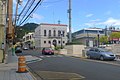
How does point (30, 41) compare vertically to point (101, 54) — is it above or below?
above

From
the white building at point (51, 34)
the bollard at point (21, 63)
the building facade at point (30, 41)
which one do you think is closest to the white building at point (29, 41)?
the building facade at point (30, 41)

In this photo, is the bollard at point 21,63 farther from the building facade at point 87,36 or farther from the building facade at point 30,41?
the building facade at point 30,41

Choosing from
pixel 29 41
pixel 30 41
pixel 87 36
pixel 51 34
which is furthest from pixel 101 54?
pixel 29 41

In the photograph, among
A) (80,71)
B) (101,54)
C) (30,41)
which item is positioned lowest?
(80,71)

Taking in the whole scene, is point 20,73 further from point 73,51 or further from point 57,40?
point 57,40

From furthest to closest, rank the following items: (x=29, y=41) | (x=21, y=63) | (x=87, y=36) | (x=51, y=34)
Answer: (x=29, y=41) < (x=87, y=36) < (x=51, y=34) < (x=21, y=63)

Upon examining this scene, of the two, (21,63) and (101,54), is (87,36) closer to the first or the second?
(101,54)

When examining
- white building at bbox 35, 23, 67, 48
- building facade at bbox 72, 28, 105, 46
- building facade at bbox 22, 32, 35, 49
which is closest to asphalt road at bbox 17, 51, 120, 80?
white building at bbox 35, 23, 67, 48

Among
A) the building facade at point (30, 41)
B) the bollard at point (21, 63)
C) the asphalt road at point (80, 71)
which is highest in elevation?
the building facade at point (30, 41)

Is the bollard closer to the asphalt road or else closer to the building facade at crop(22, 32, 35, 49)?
the asphalt road

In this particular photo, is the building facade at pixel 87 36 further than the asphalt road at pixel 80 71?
Yes

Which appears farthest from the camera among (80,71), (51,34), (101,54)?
(51,34)

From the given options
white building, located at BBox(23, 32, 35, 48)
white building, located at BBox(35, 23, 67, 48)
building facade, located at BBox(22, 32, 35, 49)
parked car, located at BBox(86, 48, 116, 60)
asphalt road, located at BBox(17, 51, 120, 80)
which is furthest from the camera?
white building, located at BBox(23, 32, 35, 48)

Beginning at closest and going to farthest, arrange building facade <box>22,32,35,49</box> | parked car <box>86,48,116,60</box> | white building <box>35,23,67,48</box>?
parked car <box>86,48,116,60</box> → white building <box>35,23,67,48</box> → building facade <box>22,32,35,49</box>
